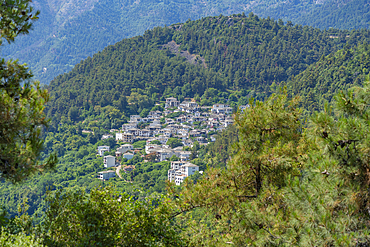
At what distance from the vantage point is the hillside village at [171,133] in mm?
50000

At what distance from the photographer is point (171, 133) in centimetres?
6266

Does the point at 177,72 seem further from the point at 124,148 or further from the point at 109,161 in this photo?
the point at 109,161

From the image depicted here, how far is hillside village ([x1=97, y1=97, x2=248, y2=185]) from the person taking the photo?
50.0 meters

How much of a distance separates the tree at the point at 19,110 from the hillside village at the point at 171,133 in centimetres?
3749

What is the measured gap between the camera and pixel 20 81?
203 inches

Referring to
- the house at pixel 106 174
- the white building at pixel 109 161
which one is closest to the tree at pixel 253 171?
the house at pixel 106 174

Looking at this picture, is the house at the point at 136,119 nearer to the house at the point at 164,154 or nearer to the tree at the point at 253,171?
the house at the point at 164,154

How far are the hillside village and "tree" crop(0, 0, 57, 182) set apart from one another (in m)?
37.5

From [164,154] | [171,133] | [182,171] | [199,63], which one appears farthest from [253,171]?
[199,63]

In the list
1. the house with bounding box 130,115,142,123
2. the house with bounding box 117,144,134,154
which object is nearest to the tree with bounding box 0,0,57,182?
the house with bounding box 117,144,134,154

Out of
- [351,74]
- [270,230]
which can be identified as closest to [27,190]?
[270,230]

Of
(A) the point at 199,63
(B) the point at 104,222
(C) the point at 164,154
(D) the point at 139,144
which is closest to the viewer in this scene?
(B) the point at 104,222

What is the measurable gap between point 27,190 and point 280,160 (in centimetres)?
4259

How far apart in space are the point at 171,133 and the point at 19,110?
5806cm
